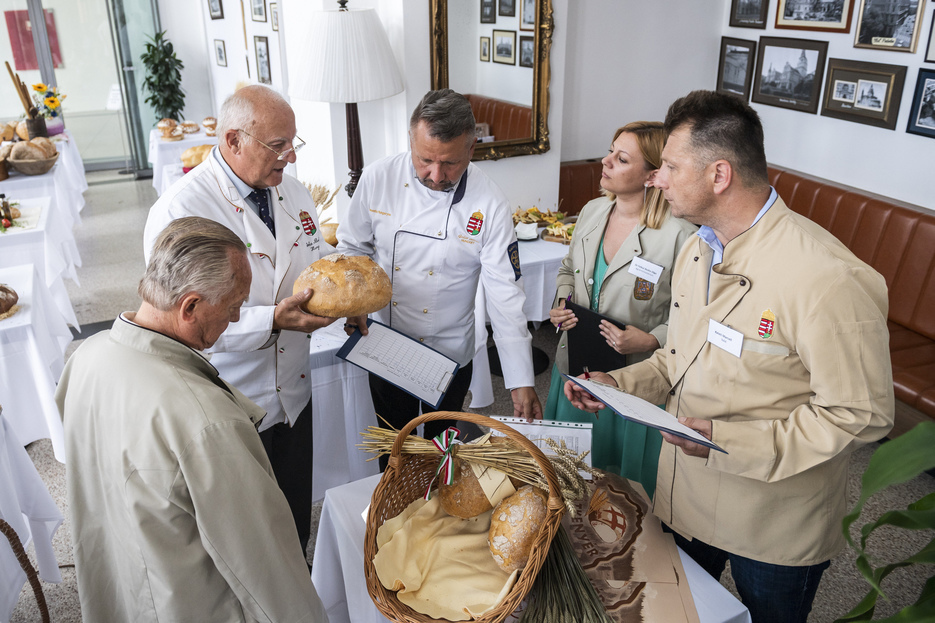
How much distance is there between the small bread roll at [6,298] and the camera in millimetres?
2621

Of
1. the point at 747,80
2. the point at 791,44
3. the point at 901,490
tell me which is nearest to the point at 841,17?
the point at 791,44

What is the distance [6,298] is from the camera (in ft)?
8.67

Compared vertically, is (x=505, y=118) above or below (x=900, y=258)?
above

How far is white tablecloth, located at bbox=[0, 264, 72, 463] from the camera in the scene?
102 inches

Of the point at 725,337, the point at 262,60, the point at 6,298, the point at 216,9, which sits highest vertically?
the point at 216,9

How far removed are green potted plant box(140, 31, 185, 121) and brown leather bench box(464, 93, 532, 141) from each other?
19.5ft

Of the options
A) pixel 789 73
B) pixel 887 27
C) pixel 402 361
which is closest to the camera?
pixel 402 361

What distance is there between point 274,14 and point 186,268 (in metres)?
3.97

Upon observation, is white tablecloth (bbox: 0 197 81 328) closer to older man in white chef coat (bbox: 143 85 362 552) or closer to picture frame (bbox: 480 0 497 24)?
older man in white chef coat (bbox: 143 85 362 552)

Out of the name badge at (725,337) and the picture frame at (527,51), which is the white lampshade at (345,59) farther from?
the name badge at (725,337)

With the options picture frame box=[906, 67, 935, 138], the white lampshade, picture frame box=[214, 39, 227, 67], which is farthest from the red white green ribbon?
picture frame box=[214, 39, 227, 67]

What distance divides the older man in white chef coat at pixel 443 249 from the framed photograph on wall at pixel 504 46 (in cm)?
193

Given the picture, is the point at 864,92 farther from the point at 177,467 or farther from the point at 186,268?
the point at 177,467

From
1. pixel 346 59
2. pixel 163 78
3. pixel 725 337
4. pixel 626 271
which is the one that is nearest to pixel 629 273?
pixel 626 271
